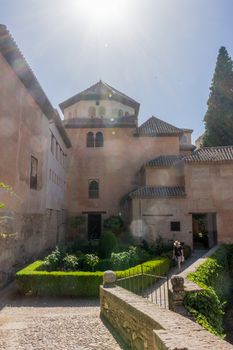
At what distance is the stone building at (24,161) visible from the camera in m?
12.0

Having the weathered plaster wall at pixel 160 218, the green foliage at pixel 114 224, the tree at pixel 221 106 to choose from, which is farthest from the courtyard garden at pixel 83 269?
the tree at pixel 221 106

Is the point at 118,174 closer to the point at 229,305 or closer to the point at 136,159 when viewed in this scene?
the point at 136,159

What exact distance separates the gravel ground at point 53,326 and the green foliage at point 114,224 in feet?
41.9

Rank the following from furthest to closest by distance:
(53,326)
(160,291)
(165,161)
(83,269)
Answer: (165,161)
(83,269)
(160,291)
(53,326)

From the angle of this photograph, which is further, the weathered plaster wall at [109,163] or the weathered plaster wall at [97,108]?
the weathered plaster wall at [97,108]

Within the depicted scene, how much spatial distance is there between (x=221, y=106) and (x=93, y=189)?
16960mm

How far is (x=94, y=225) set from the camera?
84.7 ft

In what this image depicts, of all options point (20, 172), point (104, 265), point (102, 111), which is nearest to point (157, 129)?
point (102, 111)

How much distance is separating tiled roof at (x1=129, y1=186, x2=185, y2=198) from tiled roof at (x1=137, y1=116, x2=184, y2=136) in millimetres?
7321

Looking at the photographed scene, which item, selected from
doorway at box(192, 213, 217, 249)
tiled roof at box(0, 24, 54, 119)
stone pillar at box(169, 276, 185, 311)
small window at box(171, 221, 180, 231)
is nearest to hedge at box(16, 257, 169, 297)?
stone pillar at box(169, 276, 185, 311)

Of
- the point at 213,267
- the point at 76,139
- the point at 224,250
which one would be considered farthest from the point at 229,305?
the point at 76,139

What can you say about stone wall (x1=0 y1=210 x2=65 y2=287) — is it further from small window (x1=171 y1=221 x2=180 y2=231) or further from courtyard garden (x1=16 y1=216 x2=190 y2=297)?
small window (x1=171 y1=221 x2=180 y2=231)

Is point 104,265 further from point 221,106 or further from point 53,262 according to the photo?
point 221,106

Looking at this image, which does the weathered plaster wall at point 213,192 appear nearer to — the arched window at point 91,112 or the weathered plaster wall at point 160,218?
the weathered plaster wall at point 160,218
